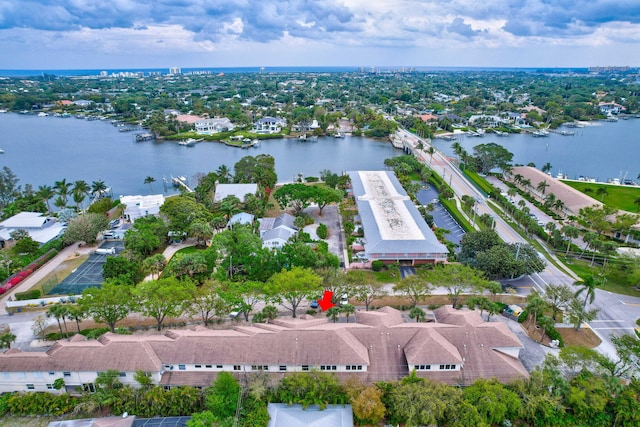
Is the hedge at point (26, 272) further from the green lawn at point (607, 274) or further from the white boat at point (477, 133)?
the white boat at point (477, 133)

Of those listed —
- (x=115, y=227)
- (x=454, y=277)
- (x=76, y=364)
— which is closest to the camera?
(x=76, y=364)

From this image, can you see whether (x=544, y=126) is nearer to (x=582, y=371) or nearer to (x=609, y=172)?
(x=609, y=172)

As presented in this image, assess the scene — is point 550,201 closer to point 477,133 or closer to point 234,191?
point 234,191

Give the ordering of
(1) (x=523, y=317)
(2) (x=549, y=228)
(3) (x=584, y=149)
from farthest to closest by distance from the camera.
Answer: (3) (x=584, y=149) → (2) (x=549, y=228) → (1) (x=523, y=317)

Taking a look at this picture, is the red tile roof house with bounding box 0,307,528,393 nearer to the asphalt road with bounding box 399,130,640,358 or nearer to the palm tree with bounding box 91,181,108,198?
the asphalt road with bounding box 399,130,640,358

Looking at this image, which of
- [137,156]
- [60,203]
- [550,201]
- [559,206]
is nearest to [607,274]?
[559,206]

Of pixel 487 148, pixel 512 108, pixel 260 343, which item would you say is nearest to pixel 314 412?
pixel 260 343

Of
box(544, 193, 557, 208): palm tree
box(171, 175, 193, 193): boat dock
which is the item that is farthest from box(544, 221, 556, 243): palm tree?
box(171, 175, 193, 193): boat dock
